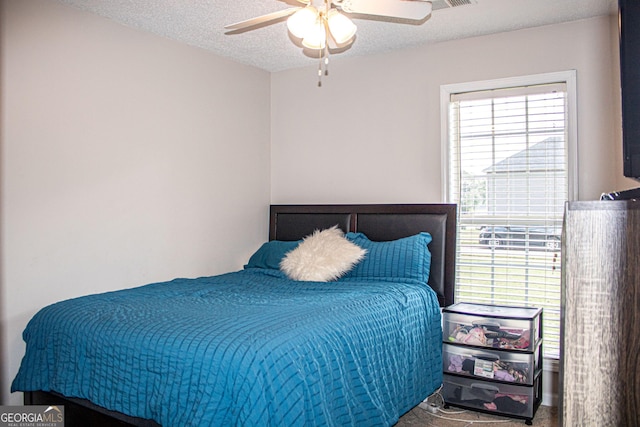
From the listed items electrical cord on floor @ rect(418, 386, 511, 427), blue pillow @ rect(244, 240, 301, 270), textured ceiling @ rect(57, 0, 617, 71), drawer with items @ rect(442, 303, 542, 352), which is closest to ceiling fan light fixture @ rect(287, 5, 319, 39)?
textured ceiling @ rect(57, 0, 617, 71)

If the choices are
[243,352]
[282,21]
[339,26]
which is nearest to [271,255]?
[282,21]

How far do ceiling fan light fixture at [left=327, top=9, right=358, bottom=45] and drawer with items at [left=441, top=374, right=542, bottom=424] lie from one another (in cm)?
223

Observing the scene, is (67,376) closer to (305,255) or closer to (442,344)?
(305,255)

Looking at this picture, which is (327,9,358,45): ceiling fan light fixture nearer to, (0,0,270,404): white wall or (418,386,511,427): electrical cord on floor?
(0,0,270,404): white wall

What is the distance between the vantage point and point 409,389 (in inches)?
112

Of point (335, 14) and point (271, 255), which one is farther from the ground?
point (335, 14)

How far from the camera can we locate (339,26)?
254cm

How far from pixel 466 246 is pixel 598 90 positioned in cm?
137

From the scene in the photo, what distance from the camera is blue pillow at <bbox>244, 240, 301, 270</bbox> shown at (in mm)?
3990

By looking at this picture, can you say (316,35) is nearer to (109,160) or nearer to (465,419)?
(109,160)

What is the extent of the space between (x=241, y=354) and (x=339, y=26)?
164 centimetres

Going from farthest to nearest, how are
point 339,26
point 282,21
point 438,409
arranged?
point 438,409 → point 282,21 → point 339,26

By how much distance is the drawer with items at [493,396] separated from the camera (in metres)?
3.13

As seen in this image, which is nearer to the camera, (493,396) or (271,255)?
(493,396)
